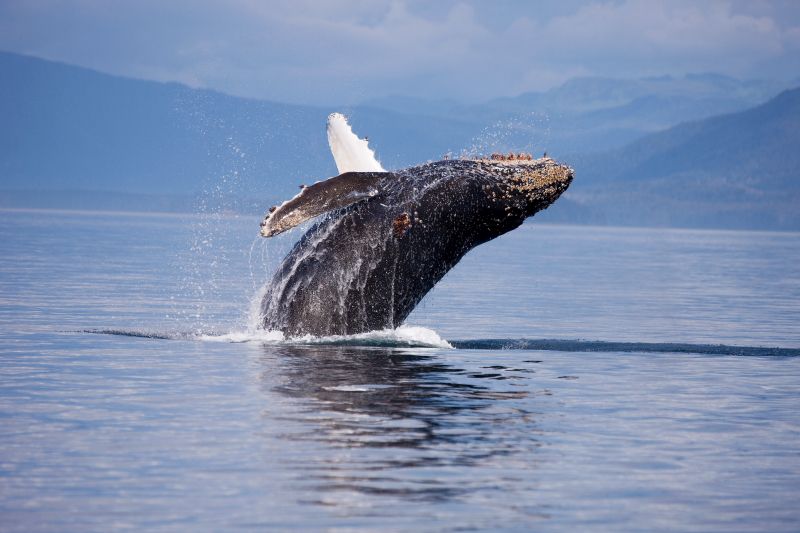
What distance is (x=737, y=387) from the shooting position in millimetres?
17203

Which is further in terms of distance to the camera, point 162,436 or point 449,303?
point 449,303

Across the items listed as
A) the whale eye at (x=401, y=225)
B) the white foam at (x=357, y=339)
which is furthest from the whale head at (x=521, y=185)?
the white foam at (x=357, y=339)

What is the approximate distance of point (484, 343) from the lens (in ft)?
71.8

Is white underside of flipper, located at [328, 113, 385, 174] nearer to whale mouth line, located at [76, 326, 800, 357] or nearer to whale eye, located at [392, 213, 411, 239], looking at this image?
whale eye, located at [392, 213, 411, 239]

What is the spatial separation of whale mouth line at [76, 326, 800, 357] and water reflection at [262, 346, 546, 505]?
88 centimetres

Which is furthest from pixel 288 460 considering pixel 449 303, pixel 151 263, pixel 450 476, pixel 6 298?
pixel 151 263

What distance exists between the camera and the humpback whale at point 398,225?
18.4 meters

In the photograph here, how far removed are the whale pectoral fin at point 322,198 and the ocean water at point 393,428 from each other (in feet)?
5.99

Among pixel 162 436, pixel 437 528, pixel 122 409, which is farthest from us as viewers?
pixel 122 409

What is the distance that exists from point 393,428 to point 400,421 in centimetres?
40

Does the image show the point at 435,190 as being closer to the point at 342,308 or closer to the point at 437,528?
the point at 342,308

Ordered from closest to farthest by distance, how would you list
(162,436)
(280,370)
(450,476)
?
(450,476) → (162,436) → (280,370)

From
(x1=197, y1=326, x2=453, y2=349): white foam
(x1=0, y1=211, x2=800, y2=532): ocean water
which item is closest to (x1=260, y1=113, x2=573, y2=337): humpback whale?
(x1=197, y1=326, x2=453, y2=349): white foam

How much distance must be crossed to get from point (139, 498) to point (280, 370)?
640cm
